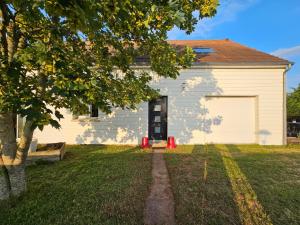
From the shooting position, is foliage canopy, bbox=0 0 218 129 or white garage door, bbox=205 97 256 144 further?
white garage door, bbox=205 97 256 144

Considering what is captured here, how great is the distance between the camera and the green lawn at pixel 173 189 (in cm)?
418

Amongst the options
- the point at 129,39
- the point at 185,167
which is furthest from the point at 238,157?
the point at 129,39

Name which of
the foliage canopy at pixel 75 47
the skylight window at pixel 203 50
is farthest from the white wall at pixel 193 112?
the foliage canopy at pixel 75 47

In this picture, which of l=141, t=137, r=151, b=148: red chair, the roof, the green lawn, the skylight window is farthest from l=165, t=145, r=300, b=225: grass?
the skylight window

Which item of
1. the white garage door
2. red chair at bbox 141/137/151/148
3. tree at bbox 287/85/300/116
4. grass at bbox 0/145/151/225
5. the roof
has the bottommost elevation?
grass at bbox 0/145/151/225

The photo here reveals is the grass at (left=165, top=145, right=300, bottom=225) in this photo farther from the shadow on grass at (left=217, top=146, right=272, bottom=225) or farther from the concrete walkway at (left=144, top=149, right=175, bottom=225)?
the concrete walkway at (left=144, top=149, right=175, bottom=225)

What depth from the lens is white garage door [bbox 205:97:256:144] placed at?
41.4ft

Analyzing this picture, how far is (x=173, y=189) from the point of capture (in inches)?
214

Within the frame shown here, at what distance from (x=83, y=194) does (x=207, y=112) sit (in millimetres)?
8667

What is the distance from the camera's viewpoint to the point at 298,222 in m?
4.02

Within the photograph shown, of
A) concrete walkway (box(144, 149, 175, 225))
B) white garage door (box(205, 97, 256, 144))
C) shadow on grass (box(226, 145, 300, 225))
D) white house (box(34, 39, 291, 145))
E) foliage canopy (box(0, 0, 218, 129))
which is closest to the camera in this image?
foliage canopy (box(0, 0, 218, 129))

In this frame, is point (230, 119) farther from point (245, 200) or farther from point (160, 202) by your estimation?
point (160, 202)

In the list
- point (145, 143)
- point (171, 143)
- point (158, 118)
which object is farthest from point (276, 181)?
point (158, 118)

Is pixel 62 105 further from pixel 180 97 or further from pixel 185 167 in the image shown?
pixel 180 97
